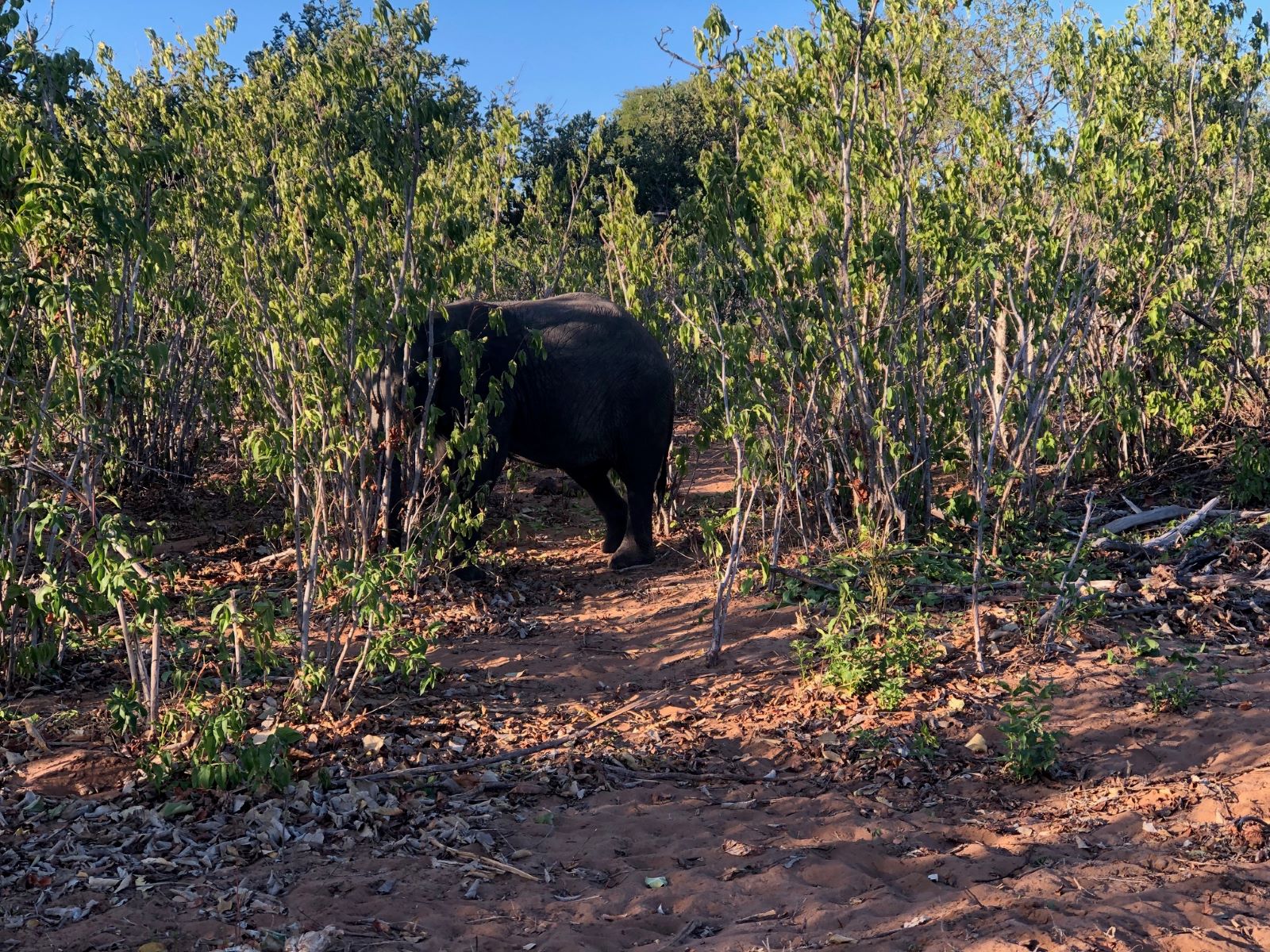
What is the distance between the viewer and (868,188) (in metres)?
6.55

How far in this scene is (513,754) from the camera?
4.50 metres

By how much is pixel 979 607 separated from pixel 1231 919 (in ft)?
8.28

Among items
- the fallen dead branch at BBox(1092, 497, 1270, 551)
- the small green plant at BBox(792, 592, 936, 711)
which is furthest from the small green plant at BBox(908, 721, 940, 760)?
the fallen dead branch at BBox(1092, 497, 1270, 551)

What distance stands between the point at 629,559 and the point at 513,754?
325 cm

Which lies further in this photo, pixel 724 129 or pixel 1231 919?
pixel 724 129

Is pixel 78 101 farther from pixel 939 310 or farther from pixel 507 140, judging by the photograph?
pixel 939 310

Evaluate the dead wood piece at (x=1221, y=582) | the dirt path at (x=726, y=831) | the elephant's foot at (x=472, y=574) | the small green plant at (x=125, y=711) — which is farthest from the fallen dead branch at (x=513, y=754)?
the dead wood piece at (x=1221, y=582)

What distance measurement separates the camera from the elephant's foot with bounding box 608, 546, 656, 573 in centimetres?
760

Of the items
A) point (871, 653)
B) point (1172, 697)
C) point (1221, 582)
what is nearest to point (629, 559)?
point (871, 653)

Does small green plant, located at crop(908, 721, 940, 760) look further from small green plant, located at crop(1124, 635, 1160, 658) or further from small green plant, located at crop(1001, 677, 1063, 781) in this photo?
small green plant, located at crop(1124, 635, 1160, 658)

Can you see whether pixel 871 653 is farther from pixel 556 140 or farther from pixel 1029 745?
pixel 556 140

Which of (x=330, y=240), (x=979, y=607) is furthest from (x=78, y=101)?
(x=979, y=607)

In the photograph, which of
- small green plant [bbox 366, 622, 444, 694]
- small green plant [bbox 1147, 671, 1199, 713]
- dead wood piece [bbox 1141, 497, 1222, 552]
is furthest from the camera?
dead wood piece [bbox 1141, 497, 1222, 552]

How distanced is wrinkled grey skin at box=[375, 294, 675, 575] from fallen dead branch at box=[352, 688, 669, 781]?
8.36 feet
